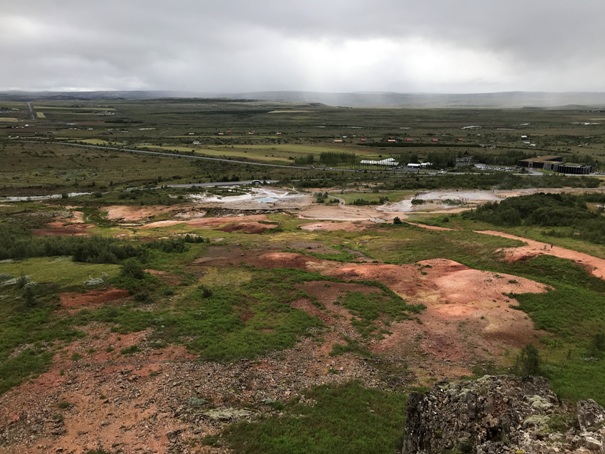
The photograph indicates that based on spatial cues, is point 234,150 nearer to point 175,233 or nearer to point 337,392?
point 175,233

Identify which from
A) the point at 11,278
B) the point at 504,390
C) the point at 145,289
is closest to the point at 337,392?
the point at 504,390

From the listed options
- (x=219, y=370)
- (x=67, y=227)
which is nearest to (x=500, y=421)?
(x=219, y=370)

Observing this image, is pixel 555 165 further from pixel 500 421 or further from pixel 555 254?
pixel 500 421

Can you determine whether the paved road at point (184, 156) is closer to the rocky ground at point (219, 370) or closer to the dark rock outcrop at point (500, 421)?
the rocky ground at point (219, 370)

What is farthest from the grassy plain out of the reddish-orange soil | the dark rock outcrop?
the dark rock outcrop

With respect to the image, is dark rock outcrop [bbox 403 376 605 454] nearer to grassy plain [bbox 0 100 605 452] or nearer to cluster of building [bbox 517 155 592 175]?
grassy plain [bbox 0 100 605 452]

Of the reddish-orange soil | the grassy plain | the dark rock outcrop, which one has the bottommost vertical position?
the reddish-orange soil

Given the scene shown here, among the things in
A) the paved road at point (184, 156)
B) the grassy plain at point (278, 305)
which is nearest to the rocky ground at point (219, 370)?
the grassy plain at point (278, 305)
